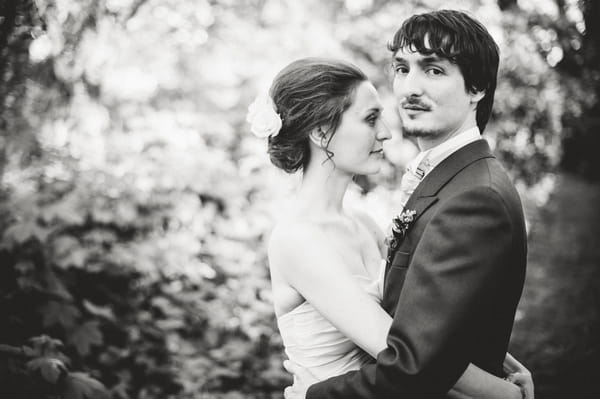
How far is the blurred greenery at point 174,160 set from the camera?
3.77 meters

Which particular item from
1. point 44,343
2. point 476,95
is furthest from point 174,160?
point 476,95

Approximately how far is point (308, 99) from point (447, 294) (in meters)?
1.37

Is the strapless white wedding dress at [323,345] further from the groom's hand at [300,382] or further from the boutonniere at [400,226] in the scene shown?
the boutonniere at [400,226]

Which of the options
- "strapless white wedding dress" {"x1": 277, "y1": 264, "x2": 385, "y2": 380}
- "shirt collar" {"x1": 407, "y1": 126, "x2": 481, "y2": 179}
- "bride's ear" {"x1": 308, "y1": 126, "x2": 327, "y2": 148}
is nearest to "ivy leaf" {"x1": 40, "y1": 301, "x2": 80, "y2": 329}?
"strapless white wedding dress" {"x1": 277, "y1": 264, "x2": 385, "y2": 380}

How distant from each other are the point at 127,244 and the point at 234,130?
166 centimetres

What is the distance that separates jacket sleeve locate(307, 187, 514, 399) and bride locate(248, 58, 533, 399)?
46cm

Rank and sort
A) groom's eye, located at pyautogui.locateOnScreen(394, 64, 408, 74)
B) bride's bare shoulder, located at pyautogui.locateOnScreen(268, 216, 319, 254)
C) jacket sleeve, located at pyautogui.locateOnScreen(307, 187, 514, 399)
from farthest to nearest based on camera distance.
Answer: bride's bare shoulder, located at pyautogui.locateOnScreen(268, 216, 319, 254) < groom's eye, located at pyautogui.locateOnScreen(394, 64, 408, 74) < jacket sleeve, located at pyautogui.locateOnScreen(307, 187, 514, 399)

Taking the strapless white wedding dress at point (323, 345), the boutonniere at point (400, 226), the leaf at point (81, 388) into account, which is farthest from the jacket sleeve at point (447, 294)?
the leaf at point (81, 388)

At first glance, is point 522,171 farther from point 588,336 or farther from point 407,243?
point 407,243

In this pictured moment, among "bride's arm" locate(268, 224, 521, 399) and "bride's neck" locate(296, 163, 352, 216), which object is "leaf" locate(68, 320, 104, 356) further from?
"bride's neck" locate(296, 163, 352, 216)

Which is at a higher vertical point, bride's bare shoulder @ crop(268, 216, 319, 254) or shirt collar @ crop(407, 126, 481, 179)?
shirt collar @ crop(407, 126, 481, 179)

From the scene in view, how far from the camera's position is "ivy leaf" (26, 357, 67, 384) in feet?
9.23

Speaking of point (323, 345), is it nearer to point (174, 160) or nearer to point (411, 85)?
point (411, 85)

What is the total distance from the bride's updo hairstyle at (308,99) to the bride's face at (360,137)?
35 millimetres
